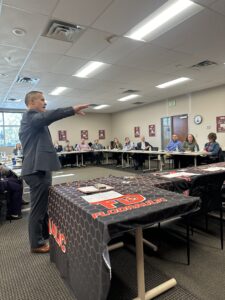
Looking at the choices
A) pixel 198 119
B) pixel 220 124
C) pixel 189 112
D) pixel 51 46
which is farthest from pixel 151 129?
pixel 51 46

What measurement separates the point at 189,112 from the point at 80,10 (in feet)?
21.9

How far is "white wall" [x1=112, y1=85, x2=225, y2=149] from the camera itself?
7.45 meters

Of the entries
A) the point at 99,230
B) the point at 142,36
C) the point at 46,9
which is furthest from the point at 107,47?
the point at 99,230

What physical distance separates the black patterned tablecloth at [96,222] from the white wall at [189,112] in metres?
6.75

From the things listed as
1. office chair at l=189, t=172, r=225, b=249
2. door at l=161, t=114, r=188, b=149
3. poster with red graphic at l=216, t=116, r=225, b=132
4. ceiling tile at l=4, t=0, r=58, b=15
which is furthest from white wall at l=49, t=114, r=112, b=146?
office chair at l=189, t=172, r=225, b=249

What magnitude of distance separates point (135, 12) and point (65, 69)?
101 inches

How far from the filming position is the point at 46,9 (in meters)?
2.65

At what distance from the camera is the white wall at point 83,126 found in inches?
454

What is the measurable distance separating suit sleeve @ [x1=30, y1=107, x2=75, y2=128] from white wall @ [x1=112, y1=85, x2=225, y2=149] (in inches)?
269

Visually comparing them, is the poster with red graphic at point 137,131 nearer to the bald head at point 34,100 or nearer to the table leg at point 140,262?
the bald head at point 34,100

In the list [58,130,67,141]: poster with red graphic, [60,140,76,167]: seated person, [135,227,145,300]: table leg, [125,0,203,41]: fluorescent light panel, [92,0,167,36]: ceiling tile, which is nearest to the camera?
[135,227,145,300]: table leg

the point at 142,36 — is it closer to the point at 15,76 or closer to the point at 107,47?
the point at 107,47

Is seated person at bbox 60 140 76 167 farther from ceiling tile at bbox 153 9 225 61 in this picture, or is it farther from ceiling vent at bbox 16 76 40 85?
ceiling tile at bbox 153 9 225 61

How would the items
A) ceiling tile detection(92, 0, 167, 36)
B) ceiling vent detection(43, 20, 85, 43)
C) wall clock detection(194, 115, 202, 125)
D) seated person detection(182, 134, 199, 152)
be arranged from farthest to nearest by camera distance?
wall clock detection(194, 115, 202, 125) → seated person detection(182, 134, 199, 152) → ceiling vent detection(43, 20, 85, 43) → ceiling tile detection(92, 0, 167, 36)
